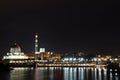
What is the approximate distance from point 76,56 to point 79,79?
9646 cm

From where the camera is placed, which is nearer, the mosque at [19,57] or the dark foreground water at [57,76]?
the dark foreground water at [57,76]

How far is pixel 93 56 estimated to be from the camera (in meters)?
135

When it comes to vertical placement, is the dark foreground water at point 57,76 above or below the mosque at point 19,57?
below

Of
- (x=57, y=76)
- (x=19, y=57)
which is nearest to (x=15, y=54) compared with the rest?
(x=19, y=57)

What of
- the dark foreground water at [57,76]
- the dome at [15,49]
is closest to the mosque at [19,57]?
the dome at [15,49]

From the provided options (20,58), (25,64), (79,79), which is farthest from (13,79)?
(20,58)

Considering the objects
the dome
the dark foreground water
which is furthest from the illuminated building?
the dark foreground water

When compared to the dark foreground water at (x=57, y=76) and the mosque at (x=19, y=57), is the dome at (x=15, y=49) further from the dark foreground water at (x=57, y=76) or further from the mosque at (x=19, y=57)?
the dark foreground water at (x=57, y=76)

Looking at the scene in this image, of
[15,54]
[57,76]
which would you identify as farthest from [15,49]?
[57,76]

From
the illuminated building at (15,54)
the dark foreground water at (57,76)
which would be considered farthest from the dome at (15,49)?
the dark foreground water at (57,76)

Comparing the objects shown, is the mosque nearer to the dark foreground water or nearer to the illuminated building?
the illuminated building

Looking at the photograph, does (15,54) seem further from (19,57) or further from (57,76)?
(57,76)

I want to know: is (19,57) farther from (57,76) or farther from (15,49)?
(57,76)

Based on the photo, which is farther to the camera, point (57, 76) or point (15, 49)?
point (15, 49)
